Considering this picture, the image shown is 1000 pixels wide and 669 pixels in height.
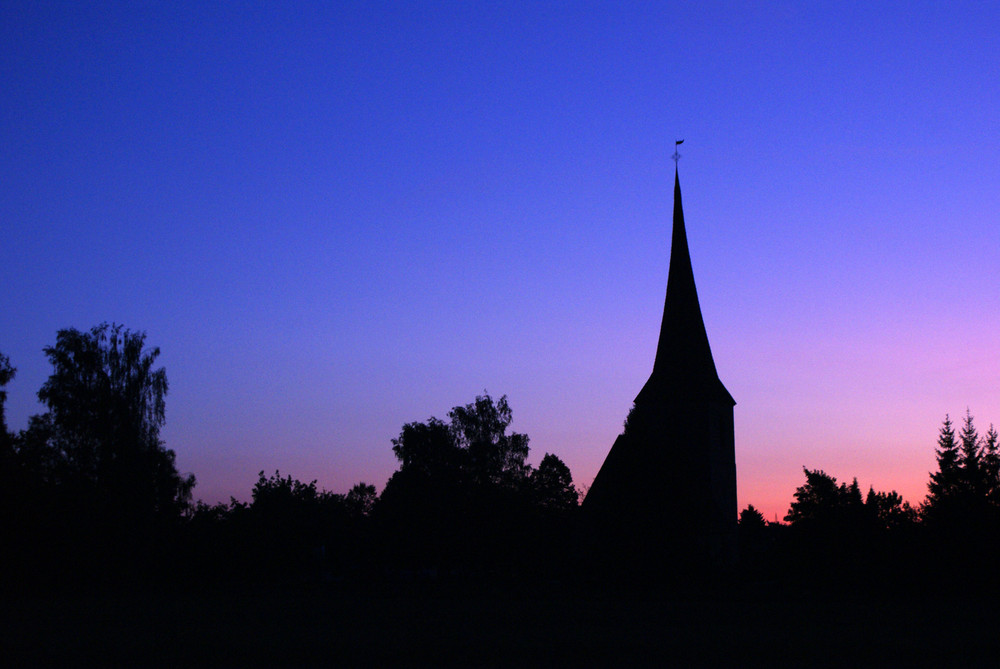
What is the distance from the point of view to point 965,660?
1841 cm

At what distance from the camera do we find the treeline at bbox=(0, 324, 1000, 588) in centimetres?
3894

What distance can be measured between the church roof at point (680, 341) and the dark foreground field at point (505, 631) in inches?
736

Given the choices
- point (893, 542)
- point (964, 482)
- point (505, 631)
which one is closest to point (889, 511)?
point (893, 542)

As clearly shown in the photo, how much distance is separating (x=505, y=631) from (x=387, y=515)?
39.7m

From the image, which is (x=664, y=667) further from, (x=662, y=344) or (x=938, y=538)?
(x=662, y=344)

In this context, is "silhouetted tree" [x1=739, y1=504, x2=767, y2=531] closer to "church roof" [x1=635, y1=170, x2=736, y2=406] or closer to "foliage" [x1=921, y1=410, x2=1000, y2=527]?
"foliage" [x1=921, y1=410, x2=1000, y2=527]

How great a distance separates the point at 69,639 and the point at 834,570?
1177 inches

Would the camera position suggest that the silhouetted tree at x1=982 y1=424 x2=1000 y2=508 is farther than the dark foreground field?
Yes

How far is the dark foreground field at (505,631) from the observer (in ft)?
61.2

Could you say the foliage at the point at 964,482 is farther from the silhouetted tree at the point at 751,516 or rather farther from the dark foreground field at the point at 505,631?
the silhouetted tree at the point at 751,516

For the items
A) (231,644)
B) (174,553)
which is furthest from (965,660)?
(174,553)

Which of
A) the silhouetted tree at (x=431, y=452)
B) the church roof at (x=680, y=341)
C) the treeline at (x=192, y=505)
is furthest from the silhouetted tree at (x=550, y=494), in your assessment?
the church roof at (x=680, y=341)

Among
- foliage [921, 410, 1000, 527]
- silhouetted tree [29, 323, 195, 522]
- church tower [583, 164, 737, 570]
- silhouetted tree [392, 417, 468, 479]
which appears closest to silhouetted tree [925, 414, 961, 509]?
foliage [921, 410, 1000, 527]

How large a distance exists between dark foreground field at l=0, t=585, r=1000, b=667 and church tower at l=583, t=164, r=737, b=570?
24.3ft
